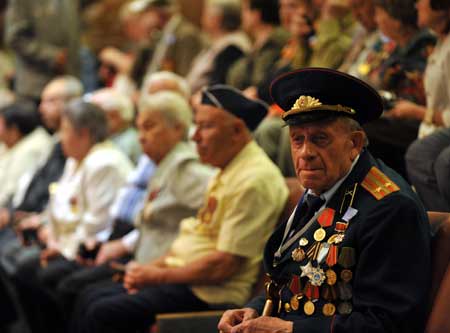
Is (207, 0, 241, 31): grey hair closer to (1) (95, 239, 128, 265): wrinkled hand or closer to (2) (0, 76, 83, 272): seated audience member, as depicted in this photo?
(2) (0, 76, 83, 272): seated audience member

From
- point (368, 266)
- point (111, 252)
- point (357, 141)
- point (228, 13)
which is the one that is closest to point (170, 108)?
point (111, 252)

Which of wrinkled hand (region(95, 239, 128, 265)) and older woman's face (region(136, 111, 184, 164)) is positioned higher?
older woman's face (region(136, 111, 184, 164))

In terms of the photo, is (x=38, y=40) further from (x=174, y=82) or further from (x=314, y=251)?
(x=314, y=251)

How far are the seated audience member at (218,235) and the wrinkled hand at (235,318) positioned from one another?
2.81 feet

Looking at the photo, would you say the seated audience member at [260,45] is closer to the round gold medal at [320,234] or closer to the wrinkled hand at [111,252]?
the wrinkled hand at [111,252]

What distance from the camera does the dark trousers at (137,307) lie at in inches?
161

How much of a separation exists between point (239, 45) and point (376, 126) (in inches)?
87.9

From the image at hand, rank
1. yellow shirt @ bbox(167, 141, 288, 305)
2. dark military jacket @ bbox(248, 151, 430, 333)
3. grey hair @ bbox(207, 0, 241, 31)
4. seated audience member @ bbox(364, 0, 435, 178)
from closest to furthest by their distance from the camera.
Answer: dark military jacket @ bbox(248, 151, 430, 333)
yellow shirt @ bbox(167, 141, 288, 305)
seated audience member @ bbox(364, 0, 435, 178)
grey hair @ bbox(207, 0, 241, 31)

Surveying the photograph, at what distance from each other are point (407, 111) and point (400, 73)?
0.32m

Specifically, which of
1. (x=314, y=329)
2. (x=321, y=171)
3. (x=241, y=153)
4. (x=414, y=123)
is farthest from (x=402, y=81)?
(x=314, y=329)

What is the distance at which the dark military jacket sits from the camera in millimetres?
2605

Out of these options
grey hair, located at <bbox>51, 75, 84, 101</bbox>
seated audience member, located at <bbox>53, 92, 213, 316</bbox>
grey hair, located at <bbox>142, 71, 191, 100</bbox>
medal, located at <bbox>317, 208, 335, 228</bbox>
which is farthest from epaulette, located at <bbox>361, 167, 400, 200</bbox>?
grey hair, located at <bbox>51, 75, 84, 101</bbox>

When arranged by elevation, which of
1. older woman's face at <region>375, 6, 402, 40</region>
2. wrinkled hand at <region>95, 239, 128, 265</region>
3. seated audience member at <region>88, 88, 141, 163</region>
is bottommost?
wrinkled hand at <region>95, 239, 128, 265</region>

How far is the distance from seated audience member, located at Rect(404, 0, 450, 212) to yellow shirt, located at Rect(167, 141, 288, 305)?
0.53m
